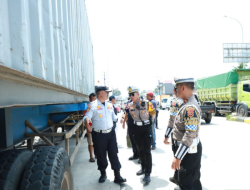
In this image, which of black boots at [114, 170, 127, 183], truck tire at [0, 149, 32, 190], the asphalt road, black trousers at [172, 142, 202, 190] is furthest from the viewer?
black boots at [114, 170, 127, 183]

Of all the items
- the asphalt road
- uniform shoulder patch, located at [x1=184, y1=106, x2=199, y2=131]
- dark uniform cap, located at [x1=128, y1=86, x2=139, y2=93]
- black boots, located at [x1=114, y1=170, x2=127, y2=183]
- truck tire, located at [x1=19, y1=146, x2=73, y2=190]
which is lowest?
the asphalt road

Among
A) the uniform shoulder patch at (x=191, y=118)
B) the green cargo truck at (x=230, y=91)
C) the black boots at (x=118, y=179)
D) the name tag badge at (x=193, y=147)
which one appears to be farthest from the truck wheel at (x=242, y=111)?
the uniform shoulder patch at (x=191, y=118)

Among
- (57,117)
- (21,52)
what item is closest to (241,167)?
(57,117)

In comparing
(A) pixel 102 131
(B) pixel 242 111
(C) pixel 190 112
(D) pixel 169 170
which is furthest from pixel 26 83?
(B) pixel 242 111

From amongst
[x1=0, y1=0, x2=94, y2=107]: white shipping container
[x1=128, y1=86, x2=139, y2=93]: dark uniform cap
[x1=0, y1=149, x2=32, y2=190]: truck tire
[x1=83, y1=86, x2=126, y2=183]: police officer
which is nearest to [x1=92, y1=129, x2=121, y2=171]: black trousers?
[x1=83, y1=86, x2=126, y2=183]: police officer

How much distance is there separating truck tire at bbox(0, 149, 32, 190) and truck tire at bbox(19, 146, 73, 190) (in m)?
0.05

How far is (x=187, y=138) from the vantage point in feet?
6.71

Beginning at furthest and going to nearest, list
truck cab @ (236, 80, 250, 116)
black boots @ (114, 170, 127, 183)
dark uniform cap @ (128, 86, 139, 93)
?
truck cab @ (236, 80, 250, 116), dark uniform cap @ (128, 86, 139, 93), black boots @ (114, 170, 127, 183)

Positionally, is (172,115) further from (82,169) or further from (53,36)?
(82,169)

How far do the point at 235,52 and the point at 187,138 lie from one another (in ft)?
60.4

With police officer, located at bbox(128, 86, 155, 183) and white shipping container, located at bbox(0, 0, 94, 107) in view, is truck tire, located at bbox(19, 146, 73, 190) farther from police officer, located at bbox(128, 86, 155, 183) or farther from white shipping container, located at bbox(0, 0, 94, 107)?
police officer, located at bbox(128, 86, 155, 183)

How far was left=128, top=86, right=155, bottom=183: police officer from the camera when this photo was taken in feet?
11.3

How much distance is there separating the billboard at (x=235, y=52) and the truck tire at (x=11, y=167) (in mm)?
18776

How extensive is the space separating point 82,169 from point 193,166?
2819mm
